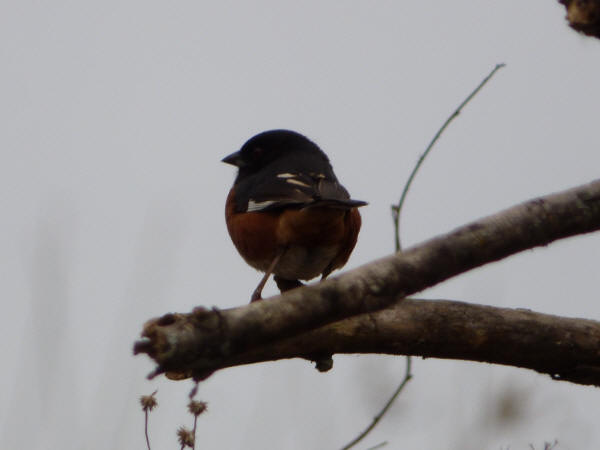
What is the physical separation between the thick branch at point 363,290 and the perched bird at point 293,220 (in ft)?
4.67

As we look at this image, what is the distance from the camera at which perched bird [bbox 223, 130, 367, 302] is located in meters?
4.36

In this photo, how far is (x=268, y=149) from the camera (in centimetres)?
594

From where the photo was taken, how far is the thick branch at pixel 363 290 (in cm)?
203

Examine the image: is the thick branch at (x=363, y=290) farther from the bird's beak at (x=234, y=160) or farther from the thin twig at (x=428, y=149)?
the bird's beak at (x=234, y=160)

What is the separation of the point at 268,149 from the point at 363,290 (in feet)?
12.5

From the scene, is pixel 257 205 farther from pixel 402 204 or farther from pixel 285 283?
pixel 402 204

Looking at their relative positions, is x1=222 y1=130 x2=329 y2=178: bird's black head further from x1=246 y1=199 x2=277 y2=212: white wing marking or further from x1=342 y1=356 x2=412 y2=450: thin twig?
x1=342 y1=356 x2=412 y2=450: thin twig

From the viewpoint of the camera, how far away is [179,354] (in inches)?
80.5

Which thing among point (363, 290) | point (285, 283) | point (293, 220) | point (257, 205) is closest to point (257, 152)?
point (285, 283)

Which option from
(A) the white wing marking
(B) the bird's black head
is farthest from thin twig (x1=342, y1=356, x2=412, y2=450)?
(B) the bird's black head

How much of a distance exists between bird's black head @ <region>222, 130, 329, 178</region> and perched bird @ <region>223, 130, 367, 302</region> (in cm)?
24

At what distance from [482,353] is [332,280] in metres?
1.49

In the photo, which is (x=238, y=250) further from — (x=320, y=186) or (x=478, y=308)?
(x=478, y=308)

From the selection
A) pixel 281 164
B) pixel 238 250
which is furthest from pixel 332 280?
pixel 281 164
